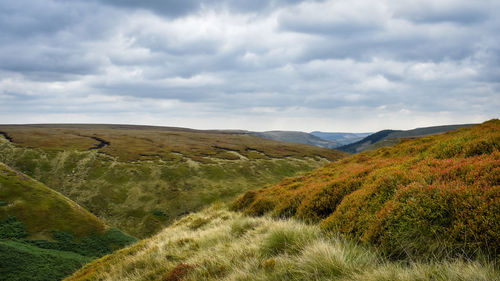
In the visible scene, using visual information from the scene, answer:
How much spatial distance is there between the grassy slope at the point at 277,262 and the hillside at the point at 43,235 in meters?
20.7

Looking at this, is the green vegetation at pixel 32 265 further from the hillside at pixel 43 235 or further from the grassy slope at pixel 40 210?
the grassy slope at pixel 40 210

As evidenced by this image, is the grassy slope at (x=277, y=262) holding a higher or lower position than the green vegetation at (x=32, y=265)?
higher

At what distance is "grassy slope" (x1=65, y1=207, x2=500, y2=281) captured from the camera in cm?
405

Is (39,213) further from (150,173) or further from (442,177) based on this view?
(442,177)

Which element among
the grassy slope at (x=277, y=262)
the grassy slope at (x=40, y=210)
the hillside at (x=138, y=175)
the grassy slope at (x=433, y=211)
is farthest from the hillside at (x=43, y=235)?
the grassy slope at (x=433, y=211)

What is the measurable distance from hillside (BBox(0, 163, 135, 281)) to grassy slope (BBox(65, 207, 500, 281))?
20712 millimetres

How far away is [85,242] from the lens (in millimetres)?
35531

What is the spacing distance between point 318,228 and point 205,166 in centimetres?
8416

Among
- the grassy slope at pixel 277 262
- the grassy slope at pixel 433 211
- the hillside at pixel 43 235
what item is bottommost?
the hillside at pixel 43 235

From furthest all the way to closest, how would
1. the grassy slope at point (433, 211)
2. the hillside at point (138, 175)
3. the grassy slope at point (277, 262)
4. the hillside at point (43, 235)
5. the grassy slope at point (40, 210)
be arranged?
1. the hillside at point (138, 175)
2. the grassy slope at point (40, 210)
3. the hillside at point (43, 235)
4. the grassy slope at point (433, 211)
5. the grassy slope at point (277, 262)

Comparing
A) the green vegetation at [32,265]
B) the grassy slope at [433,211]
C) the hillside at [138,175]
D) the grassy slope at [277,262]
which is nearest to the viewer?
the grassy slope at [277,262]

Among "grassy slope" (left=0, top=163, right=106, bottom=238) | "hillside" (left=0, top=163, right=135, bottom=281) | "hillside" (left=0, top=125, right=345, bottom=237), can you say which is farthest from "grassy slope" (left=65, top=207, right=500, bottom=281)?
"hillside" (left=0, top=125, right=345, bottom=237)

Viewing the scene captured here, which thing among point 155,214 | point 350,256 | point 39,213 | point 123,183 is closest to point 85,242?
point 39,213

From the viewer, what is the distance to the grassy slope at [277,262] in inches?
159
